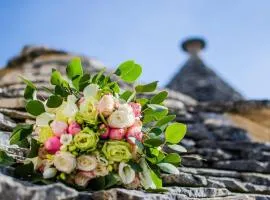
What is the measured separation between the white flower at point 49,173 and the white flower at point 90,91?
0.30 metres

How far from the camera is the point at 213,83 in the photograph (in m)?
7.15

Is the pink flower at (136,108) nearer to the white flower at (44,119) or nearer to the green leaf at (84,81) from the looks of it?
the green leaf at (84,81)

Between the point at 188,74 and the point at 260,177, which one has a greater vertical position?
the point at 188,74

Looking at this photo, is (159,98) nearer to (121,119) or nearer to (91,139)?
(121,119)

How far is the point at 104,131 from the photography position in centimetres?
172

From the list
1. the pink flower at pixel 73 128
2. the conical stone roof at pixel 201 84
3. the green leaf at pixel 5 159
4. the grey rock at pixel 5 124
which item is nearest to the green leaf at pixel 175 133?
the pink flower at pixel 73 128

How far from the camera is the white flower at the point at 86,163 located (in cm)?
165

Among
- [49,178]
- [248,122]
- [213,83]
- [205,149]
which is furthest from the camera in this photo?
[213,83]

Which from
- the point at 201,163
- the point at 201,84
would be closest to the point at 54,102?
the point at 201,163

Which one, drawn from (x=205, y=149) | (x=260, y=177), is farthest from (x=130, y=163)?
(x=205, y=149)

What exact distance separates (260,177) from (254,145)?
775 mm

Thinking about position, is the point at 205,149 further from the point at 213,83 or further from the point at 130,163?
the point at 213,83

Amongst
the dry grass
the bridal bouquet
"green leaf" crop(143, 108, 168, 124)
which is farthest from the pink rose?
the dry grass

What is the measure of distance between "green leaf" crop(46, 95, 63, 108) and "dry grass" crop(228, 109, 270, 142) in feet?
9.95
